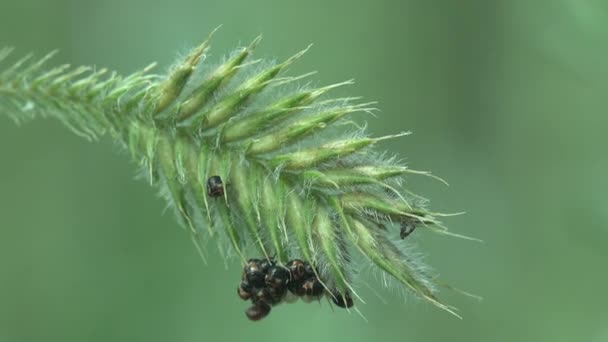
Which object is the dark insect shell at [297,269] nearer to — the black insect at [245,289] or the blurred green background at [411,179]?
the black insect at [245,289]

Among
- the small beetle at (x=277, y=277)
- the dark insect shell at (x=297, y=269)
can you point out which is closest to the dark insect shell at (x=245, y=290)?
the small beetle at (x=277, y=277)

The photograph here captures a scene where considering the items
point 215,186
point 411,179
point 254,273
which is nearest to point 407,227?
point 254,273

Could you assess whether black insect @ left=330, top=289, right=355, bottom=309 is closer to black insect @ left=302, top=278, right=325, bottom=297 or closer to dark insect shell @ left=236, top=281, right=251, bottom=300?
black insect @ left=302, top=278, right=325, bottom=297

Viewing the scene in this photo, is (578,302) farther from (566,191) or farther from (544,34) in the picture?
(544,34)

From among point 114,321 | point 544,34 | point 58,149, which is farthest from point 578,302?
point 58,149

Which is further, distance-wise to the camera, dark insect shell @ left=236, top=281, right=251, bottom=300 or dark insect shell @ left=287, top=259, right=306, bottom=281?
dark insect shell @ left=236, top=281, right=251, bottom=300

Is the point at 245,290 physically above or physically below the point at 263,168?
below

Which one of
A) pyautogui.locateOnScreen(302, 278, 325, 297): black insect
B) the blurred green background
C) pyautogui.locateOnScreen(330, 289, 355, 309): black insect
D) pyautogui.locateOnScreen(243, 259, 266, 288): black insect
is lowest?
pyautogui.locateOnScreen(330, 289, 355, 309): black insect

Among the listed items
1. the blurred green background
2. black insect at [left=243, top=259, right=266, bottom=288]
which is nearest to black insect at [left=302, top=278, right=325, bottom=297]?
black insect at [left=243, top=259, right=266, bottom=288]

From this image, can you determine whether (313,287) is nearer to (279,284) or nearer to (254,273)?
(279,284)
